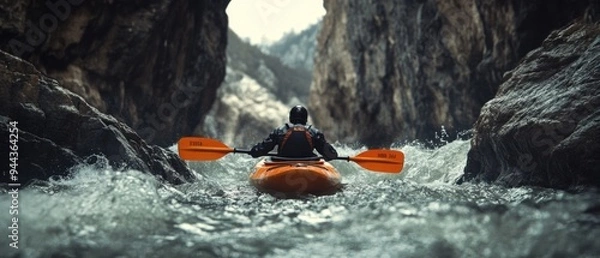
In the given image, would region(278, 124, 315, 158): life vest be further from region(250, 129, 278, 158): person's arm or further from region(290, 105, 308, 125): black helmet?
region(290, 105, 308, 125): black helmet

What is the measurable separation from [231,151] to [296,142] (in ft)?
3.00

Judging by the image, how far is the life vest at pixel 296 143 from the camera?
671 cm

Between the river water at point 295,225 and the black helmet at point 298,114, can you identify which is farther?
the black helmet at point 298,114

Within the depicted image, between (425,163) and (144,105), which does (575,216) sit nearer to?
(425,163)

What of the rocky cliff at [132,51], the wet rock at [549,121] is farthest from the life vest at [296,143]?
the rocky cliff at [132,51]

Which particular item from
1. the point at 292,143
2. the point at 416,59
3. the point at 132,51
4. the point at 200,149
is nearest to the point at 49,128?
the point at 200,149

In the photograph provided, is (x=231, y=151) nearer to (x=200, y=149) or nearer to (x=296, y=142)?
(x=200, y=149)

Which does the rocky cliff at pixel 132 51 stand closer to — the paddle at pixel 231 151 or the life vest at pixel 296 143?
the paddle at pixel 231 151

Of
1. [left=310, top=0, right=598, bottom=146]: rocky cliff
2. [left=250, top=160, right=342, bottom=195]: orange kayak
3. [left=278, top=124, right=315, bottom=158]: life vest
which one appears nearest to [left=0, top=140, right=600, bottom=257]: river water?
[left=250, top=160, right=342, bottom=195]: orange kayak

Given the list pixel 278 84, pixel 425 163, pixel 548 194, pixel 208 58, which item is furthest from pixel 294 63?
pixel 548 194

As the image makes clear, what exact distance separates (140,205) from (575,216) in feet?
10.3

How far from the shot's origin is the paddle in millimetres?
7035

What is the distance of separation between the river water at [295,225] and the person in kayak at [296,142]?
70.7 inches

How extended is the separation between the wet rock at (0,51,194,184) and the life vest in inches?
67.6
